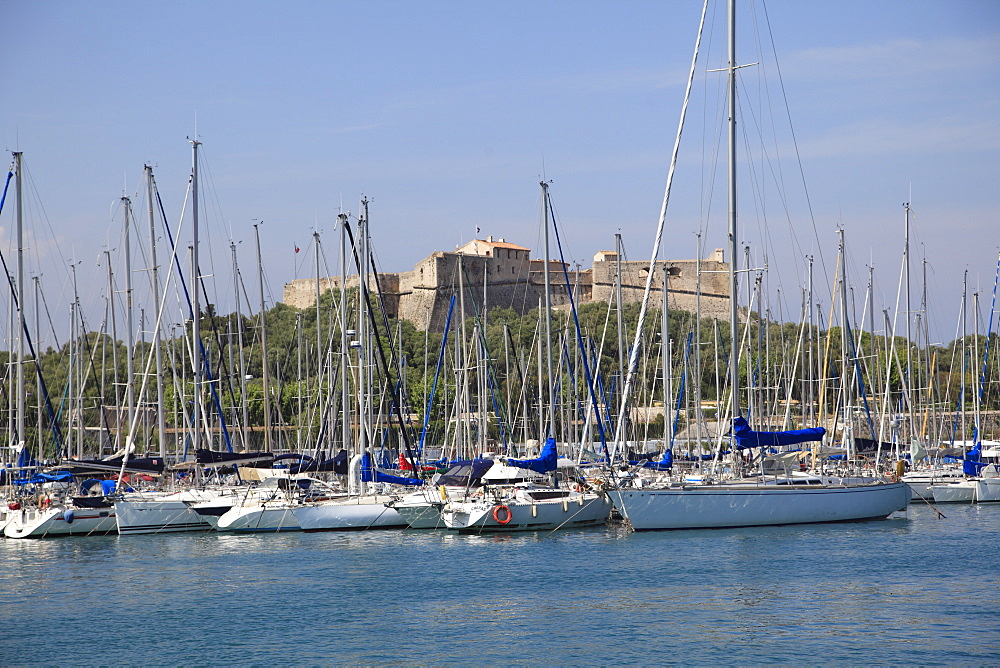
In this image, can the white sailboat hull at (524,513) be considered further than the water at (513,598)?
Yes

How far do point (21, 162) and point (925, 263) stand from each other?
30932mm

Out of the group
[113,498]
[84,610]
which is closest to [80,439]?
[113,498]

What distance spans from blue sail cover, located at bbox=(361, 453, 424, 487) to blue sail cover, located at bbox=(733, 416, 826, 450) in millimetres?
8674

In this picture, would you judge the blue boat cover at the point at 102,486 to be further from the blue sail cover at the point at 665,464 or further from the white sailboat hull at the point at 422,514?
the blue sail cover at the point at 665,464

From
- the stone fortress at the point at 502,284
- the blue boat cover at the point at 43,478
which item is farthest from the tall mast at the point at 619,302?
the stone fortress at the point at 502,284

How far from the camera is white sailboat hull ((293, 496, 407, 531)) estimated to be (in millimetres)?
28562

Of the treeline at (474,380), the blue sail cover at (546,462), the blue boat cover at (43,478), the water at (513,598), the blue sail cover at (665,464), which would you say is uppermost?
the treeline at (474,380)

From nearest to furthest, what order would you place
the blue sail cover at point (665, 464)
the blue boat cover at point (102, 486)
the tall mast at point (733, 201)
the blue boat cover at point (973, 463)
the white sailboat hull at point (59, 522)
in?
Result: 1. the tall mast at point (733, 201)
2. the white sailboat hull at point (59, 522)
3. the blue boat cover at point (102, 486)
4. the blue sail cover at point (665, 464)
5. the blue boat cover at point (973, 463)

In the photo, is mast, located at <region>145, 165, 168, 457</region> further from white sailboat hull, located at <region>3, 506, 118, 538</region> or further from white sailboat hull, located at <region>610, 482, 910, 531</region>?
white sailboat hull, located at <region>610, 482, 910, 531</region>

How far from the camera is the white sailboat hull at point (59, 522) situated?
29.0m

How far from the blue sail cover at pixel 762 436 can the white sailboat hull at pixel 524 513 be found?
4.16 meters

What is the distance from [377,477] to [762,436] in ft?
32.6

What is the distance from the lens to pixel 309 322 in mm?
78375

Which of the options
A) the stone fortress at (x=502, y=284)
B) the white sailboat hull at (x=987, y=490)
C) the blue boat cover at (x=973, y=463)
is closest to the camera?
the white sailboat hull at (x=987, y=490)
